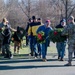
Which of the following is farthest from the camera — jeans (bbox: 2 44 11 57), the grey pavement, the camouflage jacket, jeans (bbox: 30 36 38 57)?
jeans (bbox: 30 36 38 57)

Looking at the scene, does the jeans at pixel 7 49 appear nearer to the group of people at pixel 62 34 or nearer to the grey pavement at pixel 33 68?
the group of people at pixel 62 34

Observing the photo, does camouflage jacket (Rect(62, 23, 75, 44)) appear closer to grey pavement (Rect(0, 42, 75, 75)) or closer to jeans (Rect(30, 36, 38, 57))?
grey pavement (Rect(0, 42, 75, 75))

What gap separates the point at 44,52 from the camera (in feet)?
52.4

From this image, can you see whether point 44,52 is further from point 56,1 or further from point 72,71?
point 56,1

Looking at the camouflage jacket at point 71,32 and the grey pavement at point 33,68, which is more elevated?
the camouflage jacket at point 71,32

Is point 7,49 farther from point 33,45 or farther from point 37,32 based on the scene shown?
point 37,32

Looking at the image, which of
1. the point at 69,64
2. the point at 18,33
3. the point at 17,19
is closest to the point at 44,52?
the point at 69,64

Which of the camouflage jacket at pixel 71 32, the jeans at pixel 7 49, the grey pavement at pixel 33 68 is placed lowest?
the grey pavement at pixel 33 68

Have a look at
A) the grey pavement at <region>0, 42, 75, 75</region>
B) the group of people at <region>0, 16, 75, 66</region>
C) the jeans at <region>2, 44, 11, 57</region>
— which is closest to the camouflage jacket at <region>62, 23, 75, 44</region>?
the group of people at <region>0, 16, 75, 66</region>

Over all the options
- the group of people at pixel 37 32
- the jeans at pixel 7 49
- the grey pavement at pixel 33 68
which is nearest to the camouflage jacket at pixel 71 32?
the group of people at pixel 37 32

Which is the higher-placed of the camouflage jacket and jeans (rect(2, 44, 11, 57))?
the camouflage jacket

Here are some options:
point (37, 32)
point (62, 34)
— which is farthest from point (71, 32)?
point (37, 32)

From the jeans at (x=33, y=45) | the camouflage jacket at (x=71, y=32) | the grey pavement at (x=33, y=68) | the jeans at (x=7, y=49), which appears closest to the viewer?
the grey pavement at (x=33, y=68)

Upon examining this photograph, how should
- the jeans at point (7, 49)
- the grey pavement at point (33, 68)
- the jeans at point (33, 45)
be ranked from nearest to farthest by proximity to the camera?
the grey pavement at point (33, 68), the jeans at point (7, 49), the jeans at point (33, 45)
